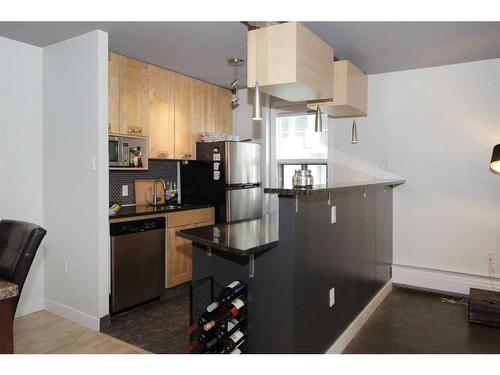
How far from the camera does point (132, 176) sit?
395cm

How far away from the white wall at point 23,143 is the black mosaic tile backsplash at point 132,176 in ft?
2.17

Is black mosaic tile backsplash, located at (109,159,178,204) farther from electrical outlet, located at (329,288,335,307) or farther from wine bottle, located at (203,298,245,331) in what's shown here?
electrical outlet, located at (329,288,335,307)

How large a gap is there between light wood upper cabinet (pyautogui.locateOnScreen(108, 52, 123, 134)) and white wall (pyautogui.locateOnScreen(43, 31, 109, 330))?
324mm

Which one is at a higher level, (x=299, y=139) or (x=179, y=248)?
(x=299, y=139)

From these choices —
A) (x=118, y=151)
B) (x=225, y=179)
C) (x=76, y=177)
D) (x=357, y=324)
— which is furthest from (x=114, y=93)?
(x=357, y=324)

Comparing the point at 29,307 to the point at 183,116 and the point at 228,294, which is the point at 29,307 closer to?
the point at 228,294

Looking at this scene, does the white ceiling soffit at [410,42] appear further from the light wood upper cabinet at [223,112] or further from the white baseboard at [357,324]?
the white baseboard at [357,324]

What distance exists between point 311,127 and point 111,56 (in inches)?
97.1

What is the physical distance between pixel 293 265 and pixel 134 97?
239 centimetres

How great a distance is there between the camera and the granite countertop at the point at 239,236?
1821 millimetres

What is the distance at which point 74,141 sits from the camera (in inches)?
119
